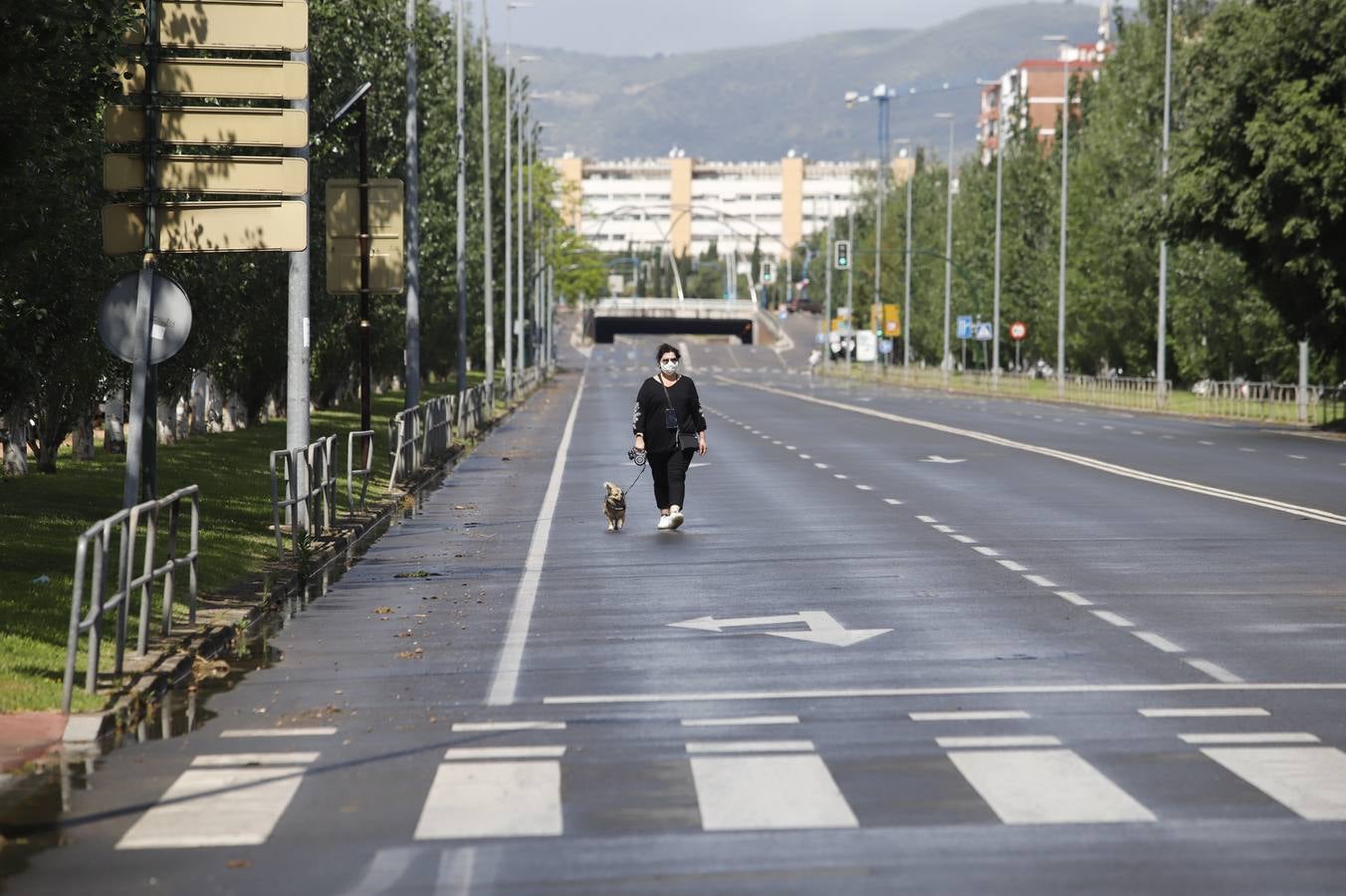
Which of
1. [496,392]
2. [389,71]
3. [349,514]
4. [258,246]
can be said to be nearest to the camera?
[258,246]

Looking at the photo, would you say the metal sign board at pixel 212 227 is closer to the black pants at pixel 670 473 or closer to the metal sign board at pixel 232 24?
the metal sign board at pixel 232 24

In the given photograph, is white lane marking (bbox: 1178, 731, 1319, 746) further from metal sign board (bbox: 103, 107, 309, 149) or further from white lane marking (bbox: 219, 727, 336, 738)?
metal sign board (bbox: 103, 107, 309, 149)

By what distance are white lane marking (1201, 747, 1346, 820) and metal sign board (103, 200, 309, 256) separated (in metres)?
10.1

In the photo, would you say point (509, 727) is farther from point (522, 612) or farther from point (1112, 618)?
point (1112, 618)

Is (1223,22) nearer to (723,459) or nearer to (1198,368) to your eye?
(723,459)

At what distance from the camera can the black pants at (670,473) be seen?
25.3m

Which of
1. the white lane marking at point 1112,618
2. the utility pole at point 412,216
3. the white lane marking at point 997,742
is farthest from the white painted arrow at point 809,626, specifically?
the utility pole at point 412,216

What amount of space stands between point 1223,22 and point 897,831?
49152mm

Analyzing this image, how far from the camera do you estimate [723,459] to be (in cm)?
4109

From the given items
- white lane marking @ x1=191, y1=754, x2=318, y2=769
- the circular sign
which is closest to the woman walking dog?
the circular sign

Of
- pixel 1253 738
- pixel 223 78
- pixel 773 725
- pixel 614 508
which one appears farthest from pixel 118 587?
pixel 614 508

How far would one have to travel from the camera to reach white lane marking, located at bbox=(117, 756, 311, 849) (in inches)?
355

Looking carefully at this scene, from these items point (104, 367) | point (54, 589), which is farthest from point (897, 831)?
point (104, 367)

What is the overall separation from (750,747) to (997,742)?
111cm
